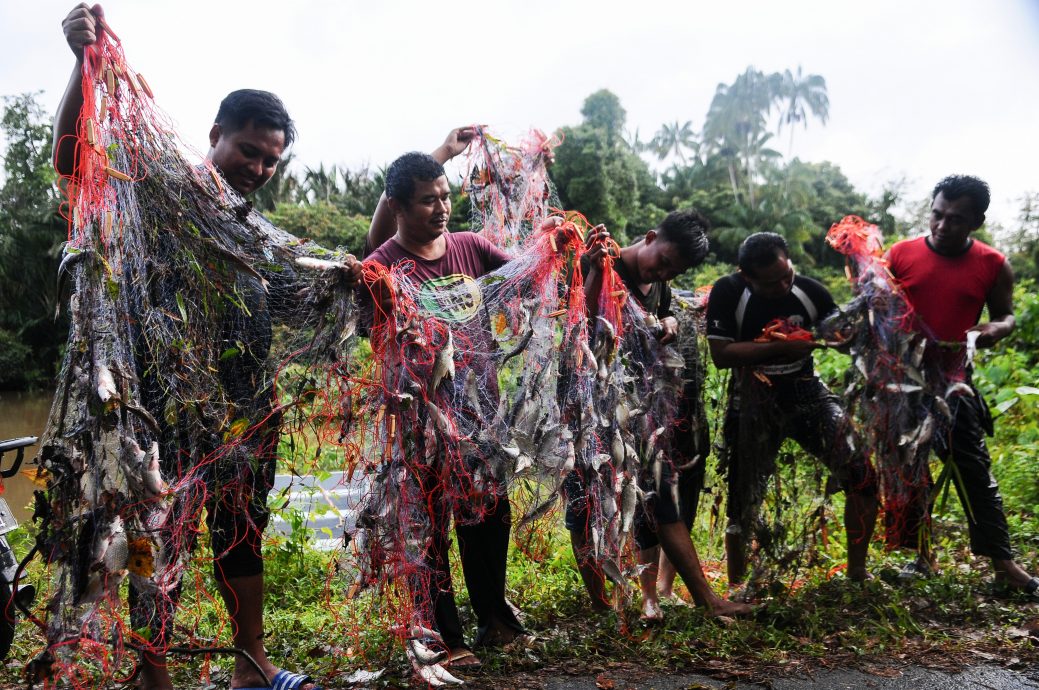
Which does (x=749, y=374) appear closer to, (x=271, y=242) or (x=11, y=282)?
(x=271, y=242)

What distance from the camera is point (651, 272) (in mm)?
3830

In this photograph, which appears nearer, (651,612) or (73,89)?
(73,89)

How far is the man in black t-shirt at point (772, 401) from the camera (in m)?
3.93

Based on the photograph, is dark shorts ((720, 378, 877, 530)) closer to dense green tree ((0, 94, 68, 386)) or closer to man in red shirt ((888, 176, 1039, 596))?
man in red shirt ((888, 176, 1039, 596))

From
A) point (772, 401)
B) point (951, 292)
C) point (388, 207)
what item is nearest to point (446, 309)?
point (388, 207)

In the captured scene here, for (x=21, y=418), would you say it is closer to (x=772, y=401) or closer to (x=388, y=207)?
(x=388, y=207)

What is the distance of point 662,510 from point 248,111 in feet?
8.10

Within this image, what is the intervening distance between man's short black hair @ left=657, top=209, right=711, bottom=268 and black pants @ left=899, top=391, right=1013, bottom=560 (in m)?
1.54

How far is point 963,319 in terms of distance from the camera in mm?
4035

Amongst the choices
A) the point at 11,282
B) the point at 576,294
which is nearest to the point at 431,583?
the point at 576,294

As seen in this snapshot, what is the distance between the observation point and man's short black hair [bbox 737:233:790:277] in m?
3.80

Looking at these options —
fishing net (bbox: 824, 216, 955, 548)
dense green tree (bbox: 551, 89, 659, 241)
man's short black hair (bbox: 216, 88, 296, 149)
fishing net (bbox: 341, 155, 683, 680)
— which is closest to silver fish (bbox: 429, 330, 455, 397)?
fishing net (bbox: 341, 155, 683, 680)

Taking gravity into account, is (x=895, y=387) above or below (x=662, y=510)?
above

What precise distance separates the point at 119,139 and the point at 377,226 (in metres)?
1.34
